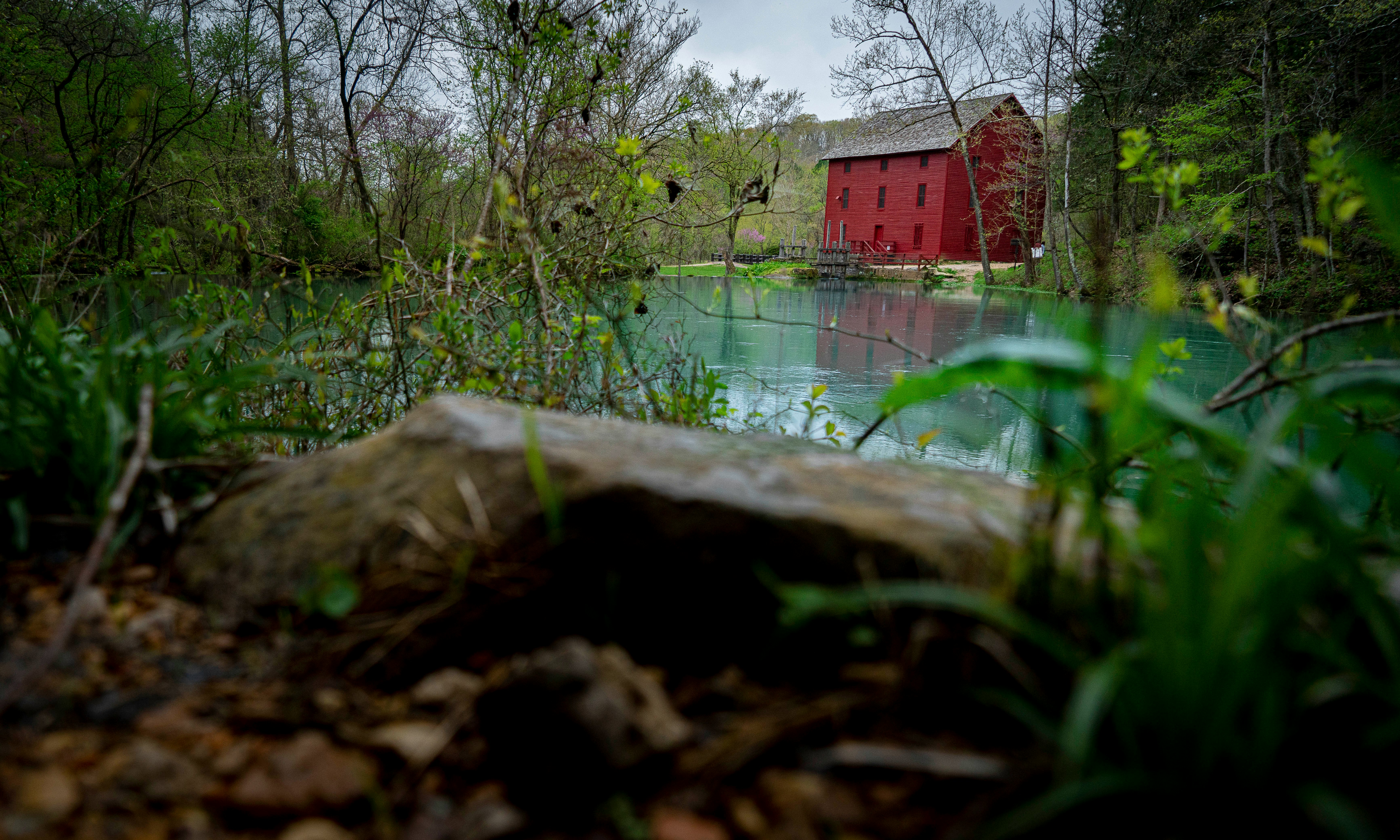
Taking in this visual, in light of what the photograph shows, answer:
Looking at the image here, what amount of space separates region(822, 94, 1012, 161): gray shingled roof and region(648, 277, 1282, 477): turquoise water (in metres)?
15.6

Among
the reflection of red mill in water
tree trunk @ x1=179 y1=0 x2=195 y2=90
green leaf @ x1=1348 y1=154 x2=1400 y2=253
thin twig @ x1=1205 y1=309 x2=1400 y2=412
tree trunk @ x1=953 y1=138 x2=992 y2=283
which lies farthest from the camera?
tree trunk @ x1=953 y1=138 x2=992 y2=283

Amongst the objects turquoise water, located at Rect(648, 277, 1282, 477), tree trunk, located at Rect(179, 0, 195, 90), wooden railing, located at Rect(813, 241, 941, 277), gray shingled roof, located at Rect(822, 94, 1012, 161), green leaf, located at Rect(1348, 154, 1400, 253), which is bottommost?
turquoise water, located at Rect(648, 277, 1282, 477)

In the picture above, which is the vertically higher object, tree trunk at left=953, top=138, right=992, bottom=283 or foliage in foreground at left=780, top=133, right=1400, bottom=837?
tree trunk at left=953, top=138, right=992, bottom=283

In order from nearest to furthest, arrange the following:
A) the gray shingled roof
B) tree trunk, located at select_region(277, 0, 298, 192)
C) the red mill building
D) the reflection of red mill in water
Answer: the reflection of red mill in water, tree trunk, located at select_region(277, 0, 298, 192), the red mill building, the gray shingled roof

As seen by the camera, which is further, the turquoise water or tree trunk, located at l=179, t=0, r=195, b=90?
tree trunk, located at l=179, t=0, r=195, b=90

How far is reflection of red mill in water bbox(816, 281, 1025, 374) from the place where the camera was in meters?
8.12

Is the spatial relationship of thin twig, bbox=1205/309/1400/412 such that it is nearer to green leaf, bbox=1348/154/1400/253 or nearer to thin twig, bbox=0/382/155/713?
green leaf, bbox=1348/154/1400/253

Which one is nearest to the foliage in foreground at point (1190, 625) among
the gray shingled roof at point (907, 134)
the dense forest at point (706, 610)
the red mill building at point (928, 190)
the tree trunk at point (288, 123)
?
the dense forest at point (706, 610)

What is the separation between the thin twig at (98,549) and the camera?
78 cm

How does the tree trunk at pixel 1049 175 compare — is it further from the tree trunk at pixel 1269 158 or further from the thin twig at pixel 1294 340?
the thin twig at pixel 1294 340

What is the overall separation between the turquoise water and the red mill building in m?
13.0

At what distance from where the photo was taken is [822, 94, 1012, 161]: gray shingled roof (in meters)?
30.3

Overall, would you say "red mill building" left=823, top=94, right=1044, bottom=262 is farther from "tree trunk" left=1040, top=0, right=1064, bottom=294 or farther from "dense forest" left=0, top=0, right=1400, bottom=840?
"dense forest" left=0, top=0, right=1400, bottom=840

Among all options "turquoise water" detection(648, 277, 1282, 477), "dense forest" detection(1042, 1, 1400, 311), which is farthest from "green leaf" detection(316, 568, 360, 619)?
"dense forest" detection(1042, 1, 1400, 311)
